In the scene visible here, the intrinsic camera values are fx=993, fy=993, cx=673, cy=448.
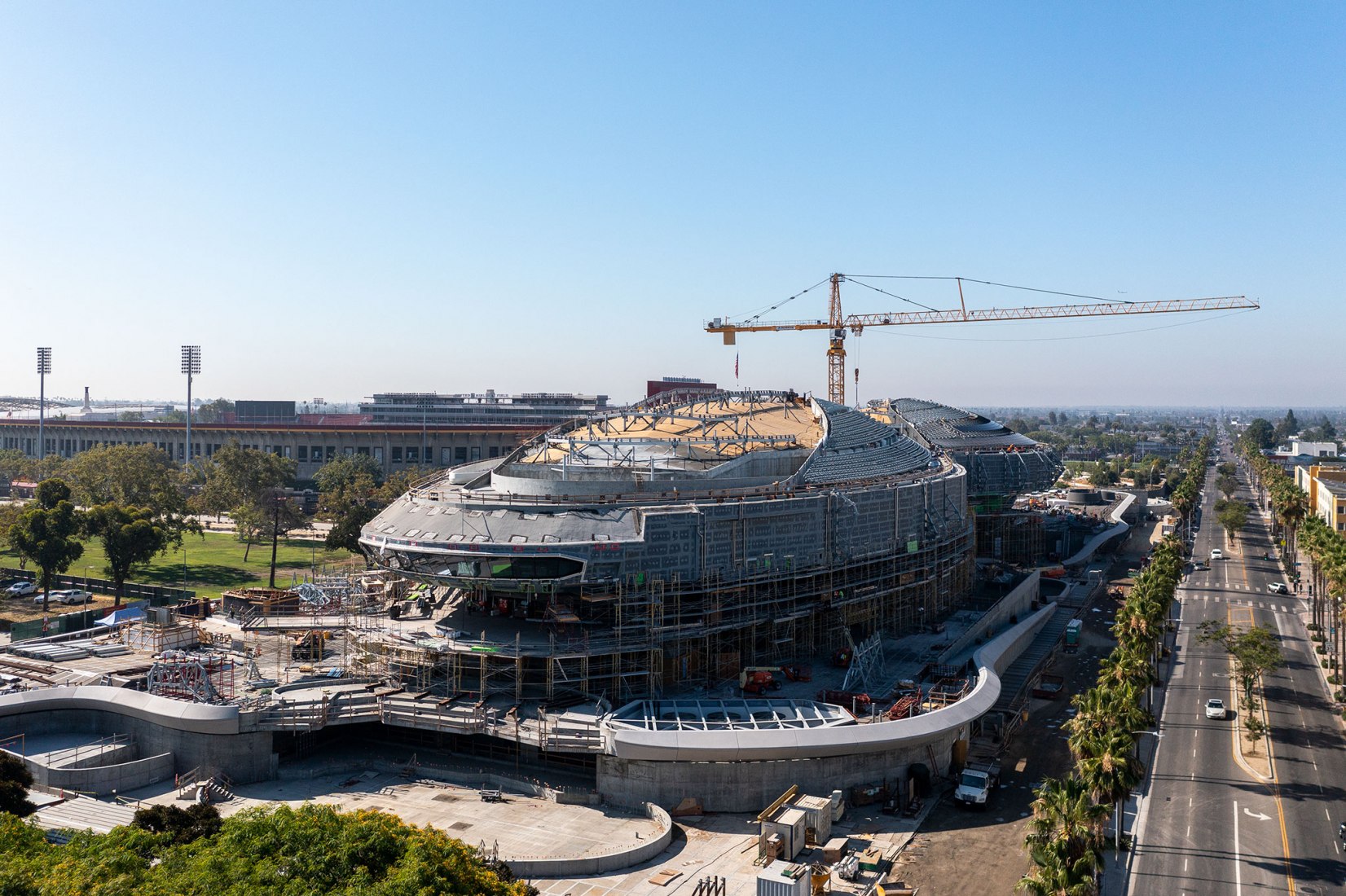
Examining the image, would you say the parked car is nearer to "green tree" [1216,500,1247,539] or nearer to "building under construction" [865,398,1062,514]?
"building under construction" [865,398,1062,514]

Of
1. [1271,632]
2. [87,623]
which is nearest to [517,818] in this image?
[87,623]

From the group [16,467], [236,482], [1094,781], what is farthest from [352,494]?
[1094,781]

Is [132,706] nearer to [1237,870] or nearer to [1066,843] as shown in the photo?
[1066,843]

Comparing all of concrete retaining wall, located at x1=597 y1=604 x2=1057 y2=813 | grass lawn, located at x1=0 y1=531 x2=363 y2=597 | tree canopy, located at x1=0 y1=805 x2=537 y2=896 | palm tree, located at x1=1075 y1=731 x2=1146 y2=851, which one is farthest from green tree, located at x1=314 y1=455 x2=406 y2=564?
palm tree, located at x1=1075 y1=731 x2=1146 y2=851

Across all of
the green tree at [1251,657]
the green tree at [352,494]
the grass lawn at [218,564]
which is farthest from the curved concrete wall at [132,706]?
the green tree at [1251,657]

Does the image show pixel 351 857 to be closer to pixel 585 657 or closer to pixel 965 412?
pixel 585 657

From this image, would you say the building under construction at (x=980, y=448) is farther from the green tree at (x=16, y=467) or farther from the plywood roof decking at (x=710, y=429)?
the green tree at (x=16, y=467)
